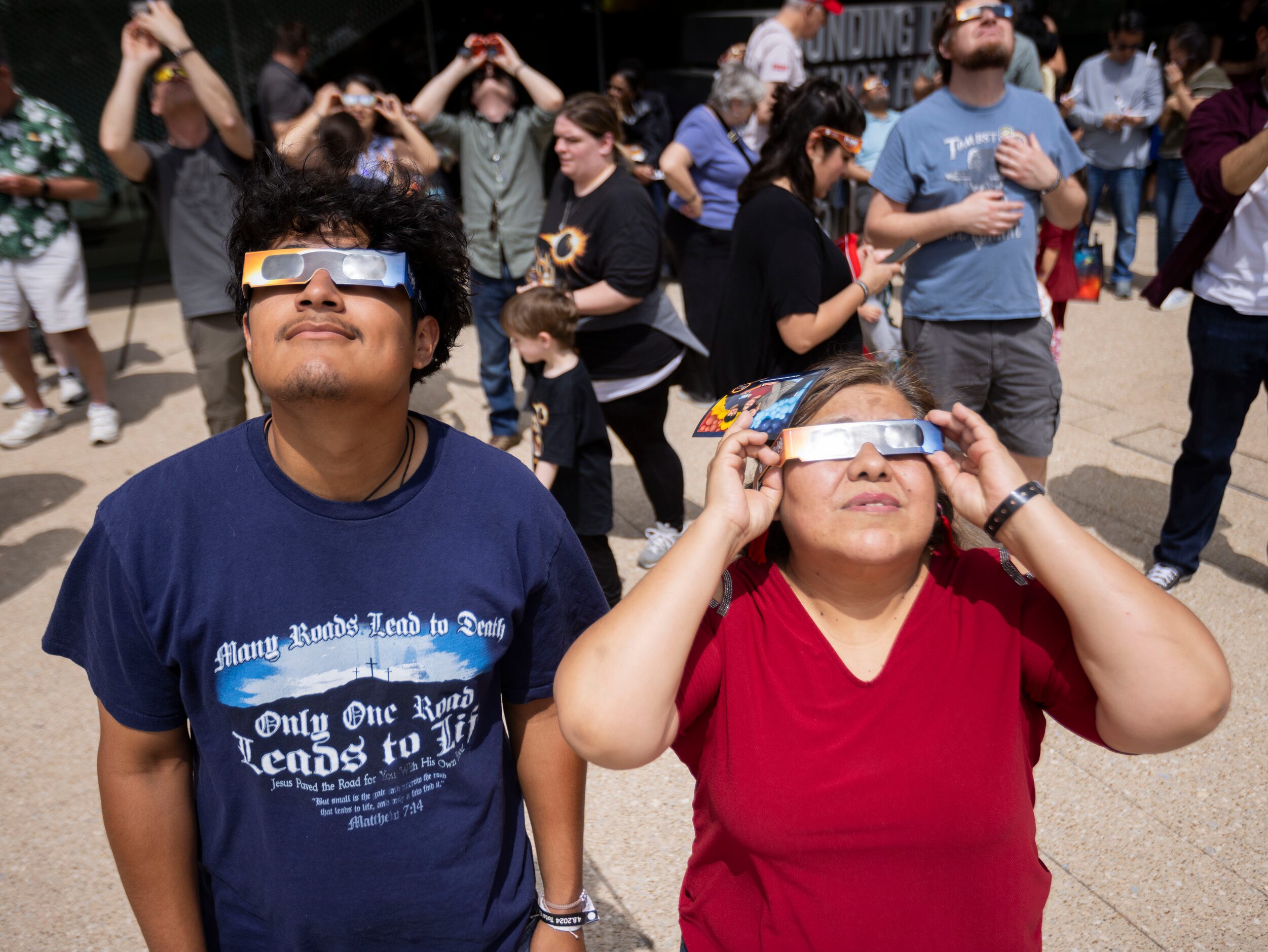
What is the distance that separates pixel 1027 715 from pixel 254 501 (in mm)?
1311

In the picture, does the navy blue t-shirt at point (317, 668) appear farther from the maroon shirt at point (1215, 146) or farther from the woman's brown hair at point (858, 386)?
the maroon shirt at point (1215, 146)

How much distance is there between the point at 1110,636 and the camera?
1.48 meters

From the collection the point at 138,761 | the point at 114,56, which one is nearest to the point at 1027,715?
the point at 138,761

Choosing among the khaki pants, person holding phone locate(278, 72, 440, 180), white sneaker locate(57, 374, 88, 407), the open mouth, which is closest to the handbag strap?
person holding phone locate(278, 72, 440, 180)

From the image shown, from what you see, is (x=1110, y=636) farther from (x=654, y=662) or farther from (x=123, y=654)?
(x=123, y=654)

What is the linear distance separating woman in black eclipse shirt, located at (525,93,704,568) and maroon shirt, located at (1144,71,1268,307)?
2099 mm

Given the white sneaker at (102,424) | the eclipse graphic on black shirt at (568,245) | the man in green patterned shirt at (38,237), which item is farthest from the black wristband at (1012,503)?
the white sneaker at (102,424)

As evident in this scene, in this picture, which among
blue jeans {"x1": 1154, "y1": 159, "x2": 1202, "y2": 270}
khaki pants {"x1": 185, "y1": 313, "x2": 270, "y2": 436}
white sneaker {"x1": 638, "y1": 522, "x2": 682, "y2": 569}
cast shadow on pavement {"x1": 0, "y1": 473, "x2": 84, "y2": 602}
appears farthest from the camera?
blue jeans {"x1": 1154, "y1": 159, "x2": 1202, "y2": 270}

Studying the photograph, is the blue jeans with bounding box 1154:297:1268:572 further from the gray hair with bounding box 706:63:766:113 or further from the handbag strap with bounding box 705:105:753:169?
the gray hair with bounding box 706:63:766:113

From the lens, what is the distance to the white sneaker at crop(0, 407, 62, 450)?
609cm

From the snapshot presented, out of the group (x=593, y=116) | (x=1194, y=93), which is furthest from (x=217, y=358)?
(x=1194, y=93)

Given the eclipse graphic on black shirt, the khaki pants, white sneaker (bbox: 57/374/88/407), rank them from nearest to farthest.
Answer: the eclipse graphic on black shirt < the khaki pants < white sneaker (bbox: 57/374/88/407)

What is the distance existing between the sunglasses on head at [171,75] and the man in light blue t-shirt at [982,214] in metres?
3.27

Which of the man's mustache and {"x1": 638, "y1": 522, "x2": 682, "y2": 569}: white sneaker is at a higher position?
the man's mustache
